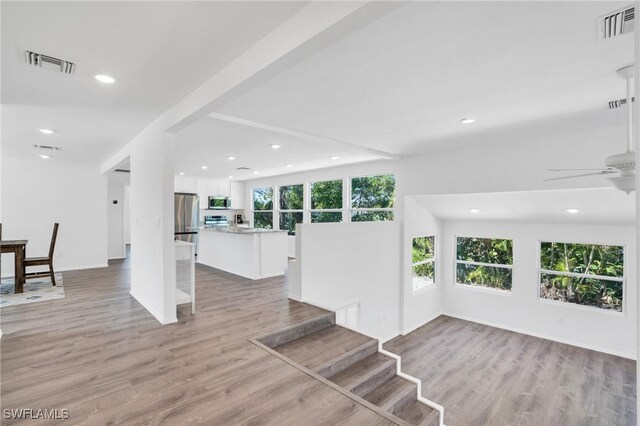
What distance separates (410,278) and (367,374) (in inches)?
141

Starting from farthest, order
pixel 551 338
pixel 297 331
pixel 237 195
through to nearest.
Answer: pixel 237 195 < pixel 551 338 < pixel 297 331

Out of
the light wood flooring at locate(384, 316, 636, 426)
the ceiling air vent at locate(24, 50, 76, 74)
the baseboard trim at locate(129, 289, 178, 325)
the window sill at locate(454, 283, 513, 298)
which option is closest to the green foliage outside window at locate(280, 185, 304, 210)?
the light wood flooring at locate(384, 316, 636, 426)

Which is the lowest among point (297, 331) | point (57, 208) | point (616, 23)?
point (297, 331)

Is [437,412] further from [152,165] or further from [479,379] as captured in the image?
[152,165]

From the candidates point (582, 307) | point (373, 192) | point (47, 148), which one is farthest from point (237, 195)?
point (582, 307)

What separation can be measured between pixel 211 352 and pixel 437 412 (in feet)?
8.02

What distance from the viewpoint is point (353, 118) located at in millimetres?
3531

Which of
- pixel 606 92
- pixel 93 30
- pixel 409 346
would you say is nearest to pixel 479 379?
pixel 409 346

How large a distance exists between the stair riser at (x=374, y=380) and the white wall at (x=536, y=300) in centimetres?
432

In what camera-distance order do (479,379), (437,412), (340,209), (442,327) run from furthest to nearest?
(340,209) → (442,327) → (479,379) → (437,412)

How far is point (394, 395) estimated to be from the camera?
3.03 metres

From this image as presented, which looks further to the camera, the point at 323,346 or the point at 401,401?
the point at 323,346

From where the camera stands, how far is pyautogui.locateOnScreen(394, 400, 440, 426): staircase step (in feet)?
9.91

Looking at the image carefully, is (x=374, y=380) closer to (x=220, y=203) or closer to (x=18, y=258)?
(x=18, y=258)
